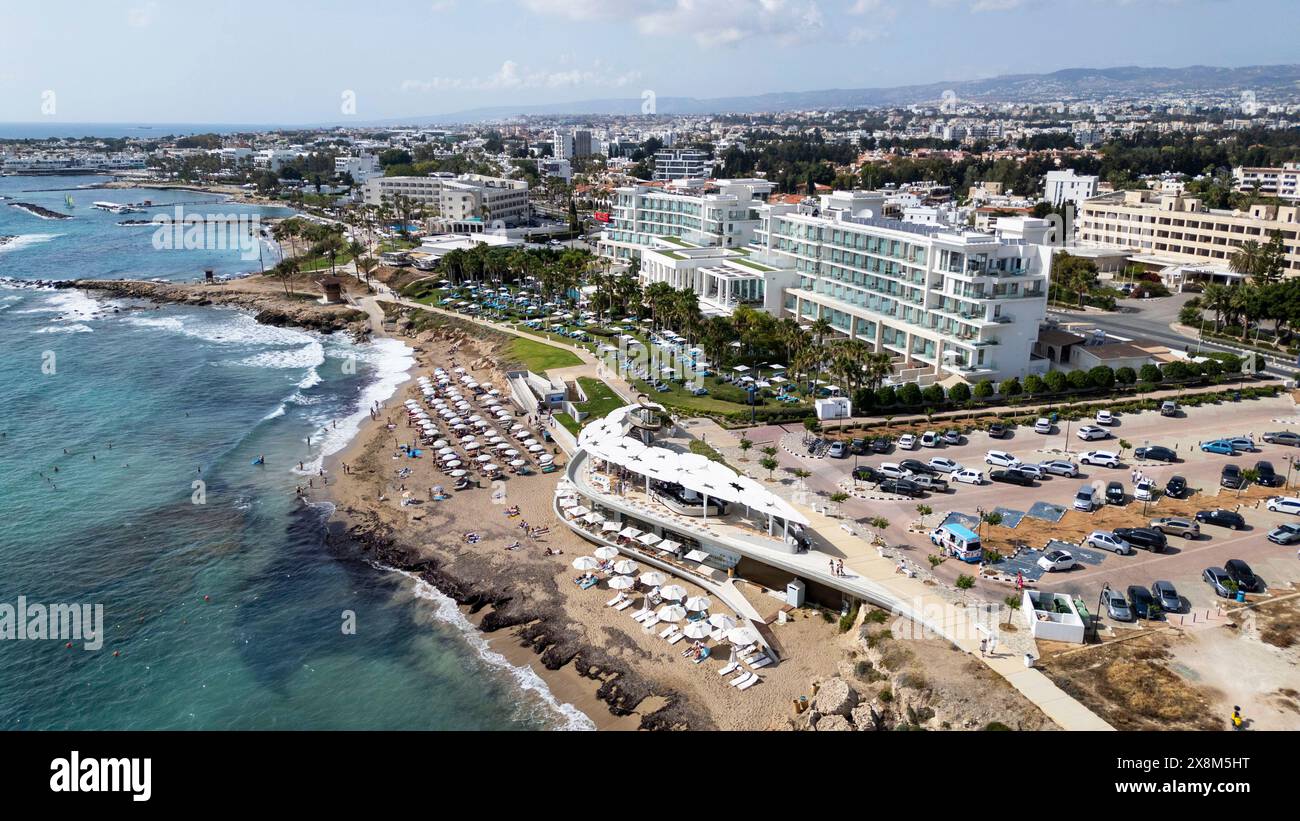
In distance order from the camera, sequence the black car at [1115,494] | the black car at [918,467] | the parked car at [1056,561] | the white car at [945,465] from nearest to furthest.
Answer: the parked car at [1056,561] → the black car at [1115,494] → the black car at [918,467] → the white car at [945,465]

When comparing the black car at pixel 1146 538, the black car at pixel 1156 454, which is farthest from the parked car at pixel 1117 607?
the black car at pixel 1156 454

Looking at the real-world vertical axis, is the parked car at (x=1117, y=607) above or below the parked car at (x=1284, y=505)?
below

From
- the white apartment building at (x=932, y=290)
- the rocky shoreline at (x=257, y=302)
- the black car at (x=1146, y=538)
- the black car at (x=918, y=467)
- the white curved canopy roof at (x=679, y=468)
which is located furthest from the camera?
the rocky shoreline at (x=257, y=302)

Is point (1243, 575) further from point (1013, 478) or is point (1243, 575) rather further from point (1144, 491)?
point (1013, 478)

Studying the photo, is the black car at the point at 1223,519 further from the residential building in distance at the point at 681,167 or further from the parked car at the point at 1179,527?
the residential building in distance at the point at 681,167

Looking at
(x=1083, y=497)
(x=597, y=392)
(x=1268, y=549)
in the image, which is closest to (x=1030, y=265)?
(x=1083, y=497)

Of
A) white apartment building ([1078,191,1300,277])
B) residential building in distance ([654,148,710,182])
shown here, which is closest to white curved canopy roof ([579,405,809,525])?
white apartment building ([1078,191,1300,277])
